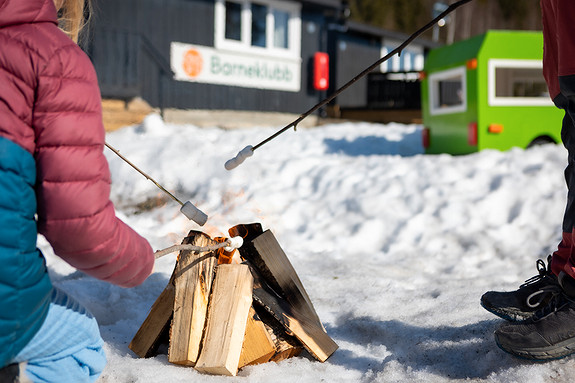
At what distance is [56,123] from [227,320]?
1.28 meters

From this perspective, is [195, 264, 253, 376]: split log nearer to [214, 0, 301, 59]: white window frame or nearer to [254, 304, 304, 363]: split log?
[254, 304, 304, 363]: split log

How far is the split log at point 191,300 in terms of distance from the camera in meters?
2.49

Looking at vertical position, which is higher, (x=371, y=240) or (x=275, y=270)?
(x=275, y=270)

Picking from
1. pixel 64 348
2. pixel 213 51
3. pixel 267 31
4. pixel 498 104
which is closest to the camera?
pixel 64 348

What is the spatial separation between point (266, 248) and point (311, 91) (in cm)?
1313

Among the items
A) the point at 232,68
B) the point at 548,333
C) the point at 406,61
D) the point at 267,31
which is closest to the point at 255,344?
the point at 548,333

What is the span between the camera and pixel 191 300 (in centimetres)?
254

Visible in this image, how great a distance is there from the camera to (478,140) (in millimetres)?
7422

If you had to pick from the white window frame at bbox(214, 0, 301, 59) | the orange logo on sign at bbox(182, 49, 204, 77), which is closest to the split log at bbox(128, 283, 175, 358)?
the orange logo on sign at bbox(182, 49, 204, 77)

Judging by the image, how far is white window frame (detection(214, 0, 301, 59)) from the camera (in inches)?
530

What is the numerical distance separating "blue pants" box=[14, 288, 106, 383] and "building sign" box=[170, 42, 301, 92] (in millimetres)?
11507

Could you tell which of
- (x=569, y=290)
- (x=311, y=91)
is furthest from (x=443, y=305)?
(x=311, y=91)

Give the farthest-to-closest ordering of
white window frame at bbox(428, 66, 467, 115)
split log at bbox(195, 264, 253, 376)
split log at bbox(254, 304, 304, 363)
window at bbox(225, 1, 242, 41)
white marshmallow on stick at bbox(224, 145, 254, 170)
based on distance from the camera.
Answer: window at bbox(225, 1, 242, 41) < white window frame at bbox(428, 66, 467, 115) < split log at bbox(254, 304, 304, 363) < white marshmallow on stick at bbox(224, 145, 254, 170) < split log at bbox(195, 264, 253, 376)

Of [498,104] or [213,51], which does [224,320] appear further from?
[213,51]
